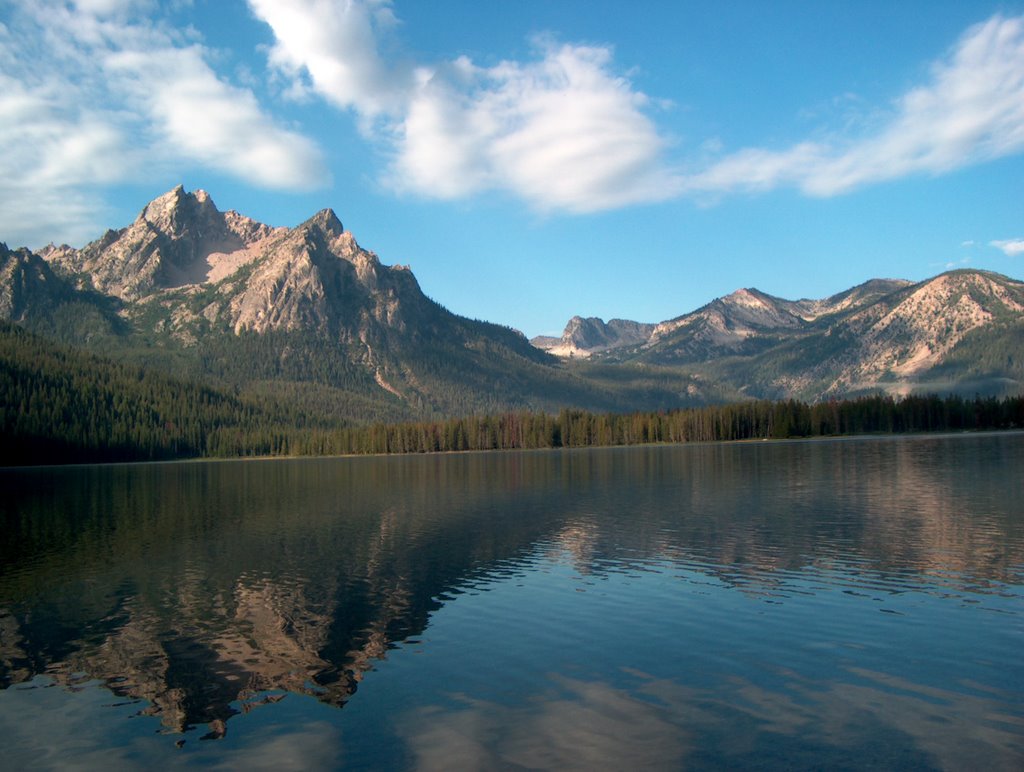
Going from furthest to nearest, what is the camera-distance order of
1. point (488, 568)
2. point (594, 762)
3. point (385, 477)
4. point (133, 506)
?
point (385, 477) < point (133, 506) < point (488, 568) < point (594, 762)

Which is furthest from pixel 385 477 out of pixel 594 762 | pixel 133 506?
pixel 594 762

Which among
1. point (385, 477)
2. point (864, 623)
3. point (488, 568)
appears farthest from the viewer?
point (385, 477)

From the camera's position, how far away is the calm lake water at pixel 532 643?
22.7 meters

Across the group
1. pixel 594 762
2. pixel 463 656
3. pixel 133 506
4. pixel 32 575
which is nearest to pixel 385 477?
pixel 133 506

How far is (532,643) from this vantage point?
109 ft

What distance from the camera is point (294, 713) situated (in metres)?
25.8

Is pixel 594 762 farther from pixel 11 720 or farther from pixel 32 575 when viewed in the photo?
pixel 32 575

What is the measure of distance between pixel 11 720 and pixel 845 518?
212ft

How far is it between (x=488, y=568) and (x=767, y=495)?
5046 centimetres

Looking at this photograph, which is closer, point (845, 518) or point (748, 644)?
point (748, 644)

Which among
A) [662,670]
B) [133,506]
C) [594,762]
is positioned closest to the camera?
[594,762]

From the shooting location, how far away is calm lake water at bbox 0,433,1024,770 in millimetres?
22672

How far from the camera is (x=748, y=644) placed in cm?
3131

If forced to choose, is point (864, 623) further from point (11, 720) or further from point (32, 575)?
point (32, 575)
